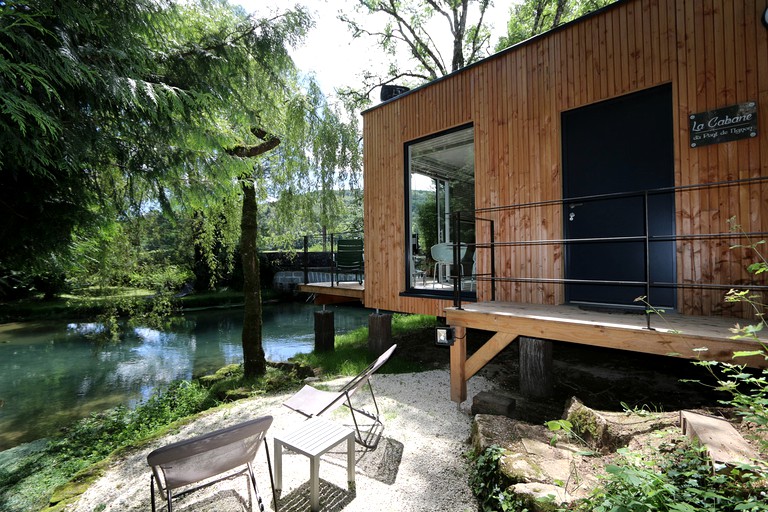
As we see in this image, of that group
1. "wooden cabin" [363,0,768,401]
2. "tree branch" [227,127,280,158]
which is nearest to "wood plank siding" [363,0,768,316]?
"wooden cabin" [363,0,768,401]

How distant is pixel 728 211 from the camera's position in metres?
3.03

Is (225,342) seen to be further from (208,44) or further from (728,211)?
(728,211)

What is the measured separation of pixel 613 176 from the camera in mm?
3695

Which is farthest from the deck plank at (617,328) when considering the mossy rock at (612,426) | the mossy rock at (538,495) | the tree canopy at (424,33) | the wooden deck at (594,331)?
the tree canopy at (424,33)

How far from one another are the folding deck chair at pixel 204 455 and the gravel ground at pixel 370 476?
36 centimetres

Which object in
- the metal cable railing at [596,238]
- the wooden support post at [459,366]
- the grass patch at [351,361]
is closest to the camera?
the metal cable railing at [596,238]

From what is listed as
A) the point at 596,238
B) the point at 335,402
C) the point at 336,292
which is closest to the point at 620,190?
the point at 596,238

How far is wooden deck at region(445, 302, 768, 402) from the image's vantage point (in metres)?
2.38

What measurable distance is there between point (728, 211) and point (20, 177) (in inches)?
205

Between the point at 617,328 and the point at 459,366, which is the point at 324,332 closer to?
the point at 459,366

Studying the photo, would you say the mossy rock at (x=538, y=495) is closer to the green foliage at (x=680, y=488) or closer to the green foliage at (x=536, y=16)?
the green foliage at (x=680, y=488)

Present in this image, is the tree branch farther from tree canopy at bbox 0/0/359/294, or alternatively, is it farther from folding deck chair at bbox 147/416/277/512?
folding deck chair at bbox 147/416/277/512

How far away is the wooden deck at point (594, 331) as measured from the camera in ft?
7.82

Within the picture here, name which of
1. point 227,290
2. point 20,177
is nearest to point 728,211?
point 20,177
